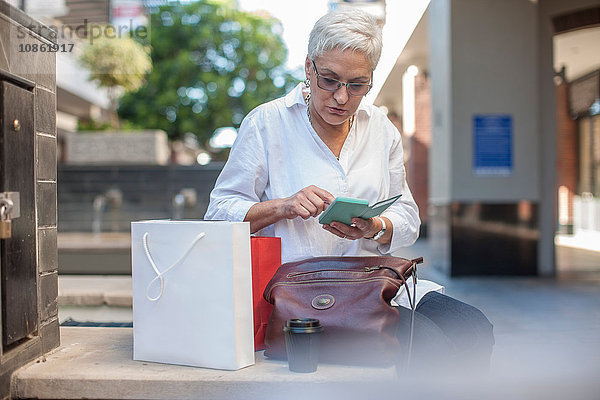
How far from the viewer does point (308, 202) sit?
1.76 m

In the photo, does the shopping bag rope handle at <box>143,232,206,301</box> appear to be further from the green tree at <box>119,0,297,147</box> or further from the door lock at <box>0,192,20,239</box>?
the green tree at <box>119,0,297,147</box>

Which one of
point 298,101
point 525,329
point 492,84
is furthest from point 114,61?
point 298,101

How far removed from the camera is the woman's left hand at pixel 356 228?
176cm

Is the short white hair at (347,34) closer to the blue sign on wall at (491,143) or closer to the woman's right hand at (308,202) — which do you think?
the woman's right hand at (308,202)

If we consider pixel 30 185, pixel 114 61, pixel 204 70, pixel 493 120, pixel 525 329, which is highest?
pixel 204 70

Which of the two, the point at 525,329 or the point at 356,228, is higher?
the point at 356,228

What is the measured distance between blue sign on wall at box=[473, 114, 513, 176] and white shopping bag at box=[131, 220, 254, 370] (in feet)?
19.1

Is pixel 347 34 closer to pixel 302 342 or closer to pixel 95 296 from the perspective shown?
pixel 302 342

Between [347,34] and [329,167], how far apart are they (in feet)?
1.34

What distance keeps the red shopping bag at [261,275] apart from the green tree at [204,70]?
19.6m

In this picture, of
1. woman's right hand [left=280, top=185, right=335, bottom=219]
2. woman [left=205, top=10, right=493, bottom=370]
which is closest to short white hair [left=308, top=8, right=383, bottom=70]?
woman [left=205, top=10, right=493, bottom=370]

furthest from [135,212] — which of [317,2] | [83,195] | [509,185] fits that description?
[317,2]

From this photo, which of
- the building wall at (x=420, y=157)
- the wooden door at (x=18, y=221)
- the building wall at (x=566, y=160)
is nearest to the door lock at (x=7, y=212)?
the wooden door at (x=18, y=221)

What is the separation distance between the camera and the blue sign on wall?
23.0ft
